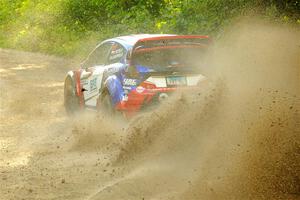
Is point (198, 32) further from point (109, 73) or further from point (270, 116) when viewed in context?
point (270, 116)

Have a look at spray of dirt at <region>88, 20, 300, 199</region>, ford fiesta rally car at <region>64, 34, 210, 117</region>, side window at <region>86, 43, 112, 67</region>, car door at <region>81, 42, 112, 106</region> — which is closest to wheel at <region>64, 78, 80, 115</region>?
car door at <region>81, 42, 112, 106</region>

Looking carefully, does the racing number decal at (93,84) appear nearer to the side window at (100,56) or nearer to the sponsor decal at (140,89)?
the side window at (100,56)

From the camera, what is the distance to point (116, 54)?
9.89 meters

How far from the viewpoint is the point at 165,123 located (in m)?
8.20

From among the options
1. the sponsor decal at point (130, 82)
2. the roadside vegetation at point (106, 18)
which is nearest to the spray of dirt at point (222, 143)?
the sponsor decal at point (130, 82)

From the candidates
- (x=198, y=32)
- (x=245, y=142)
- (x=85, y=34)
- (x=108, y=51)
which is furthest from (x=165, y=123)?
(x=85, y=34)

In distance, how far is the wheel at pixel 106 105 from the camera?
947 centimetres

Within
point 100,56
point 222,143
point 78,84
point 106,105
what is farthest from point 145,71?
point 78,84

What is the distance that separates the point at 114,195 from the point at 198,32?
1034cm

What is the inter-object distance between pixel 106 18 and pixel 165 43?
15698 mm

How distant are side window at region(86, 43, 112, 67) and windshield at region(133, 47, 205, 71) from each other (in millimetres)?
1256

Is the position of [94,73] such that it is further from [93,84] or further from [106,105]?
[106,105]

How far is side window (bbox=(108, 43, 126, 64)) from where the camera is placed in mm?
9562

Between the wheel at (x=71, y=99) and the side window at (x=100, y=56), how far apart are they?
807 millimetres
